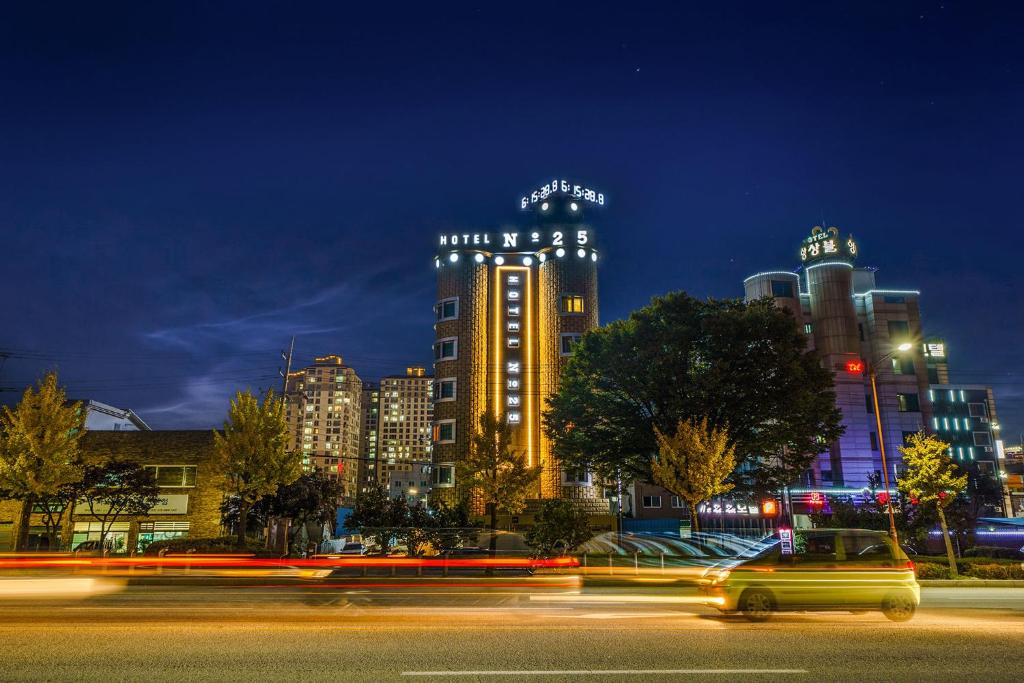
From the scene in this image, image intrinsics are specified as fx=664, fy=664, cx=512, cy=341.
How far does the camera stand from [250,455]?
30.2 meters

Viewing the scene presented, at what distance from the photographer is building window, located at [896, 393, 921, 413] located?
78.8m

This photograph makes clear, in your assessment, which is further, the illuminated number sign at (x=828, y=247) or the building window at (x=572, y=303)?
the illuminated number sign at (x=828, y=247)

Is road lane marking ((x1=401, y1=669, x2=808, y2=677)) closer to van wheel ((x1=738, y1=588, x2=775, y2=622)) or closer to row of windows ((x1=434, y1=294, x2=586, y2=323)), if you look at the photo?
van wheel ((x1=738, y1=588, x2=775, y2=622))

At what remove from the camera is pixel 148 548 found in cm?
3116

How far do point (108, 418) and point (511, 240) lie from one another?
40443 mm

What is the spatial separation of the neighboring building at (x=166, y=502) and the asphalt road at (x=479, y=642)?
2672cm

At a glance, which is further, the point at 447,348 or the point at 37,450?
the point at 447,348

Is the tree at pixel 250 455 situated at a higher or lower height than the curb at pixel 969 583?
higher

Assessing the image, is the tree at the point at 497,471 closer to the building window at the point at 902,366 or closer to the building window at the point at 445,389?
the building window at the point at 445,389

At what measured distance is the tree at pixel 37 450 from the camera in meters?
29.0

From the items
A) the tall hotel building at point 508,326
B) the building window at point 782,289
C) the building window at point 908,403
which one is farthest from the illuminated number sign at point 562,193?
the building window at point 908,403

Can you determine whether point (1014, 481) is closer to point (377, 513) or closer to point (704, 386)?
point (704, 386)

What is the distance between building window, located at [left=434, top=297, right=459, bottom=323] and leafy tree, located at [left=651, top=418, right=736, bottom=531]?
39346 mm

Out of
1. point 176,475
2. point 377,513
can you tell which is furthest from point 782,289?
point 176,475
